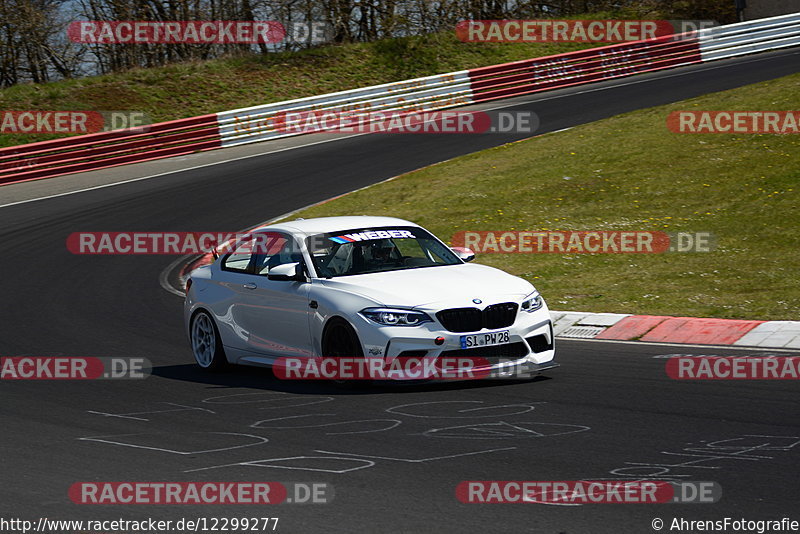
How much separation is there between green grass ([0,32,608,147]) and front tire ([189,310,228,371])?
76.3ft

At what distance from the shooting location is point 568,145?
25.3 m

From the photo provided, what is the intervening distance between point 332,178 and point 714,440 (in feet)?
61.6

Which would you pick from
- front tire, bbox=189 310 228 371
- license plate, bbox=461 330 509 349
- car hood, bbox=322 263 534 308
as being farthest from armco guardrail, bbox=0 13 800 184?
license plate, bbox=461 330 509 349

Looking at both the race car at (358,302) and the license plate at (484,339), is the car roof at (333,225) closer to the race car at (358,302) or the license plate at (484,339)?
the race car at (358,302)

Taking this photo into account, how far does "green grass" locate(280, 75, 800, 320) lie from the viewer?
559 inches

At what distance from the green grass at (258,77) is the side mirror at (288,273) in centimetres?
2481

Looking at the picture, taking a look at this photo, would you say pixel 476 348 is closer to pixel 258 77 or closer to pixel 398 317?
pixel 398 317

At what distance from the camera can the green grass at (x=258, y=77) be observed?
3638 centimetres

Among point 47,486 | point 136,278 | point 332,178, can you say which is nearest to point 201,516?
point 47,486

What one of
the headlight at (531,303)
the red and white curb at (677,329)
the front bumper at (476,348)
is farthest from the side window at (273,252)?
the red and white curb at (677,329)

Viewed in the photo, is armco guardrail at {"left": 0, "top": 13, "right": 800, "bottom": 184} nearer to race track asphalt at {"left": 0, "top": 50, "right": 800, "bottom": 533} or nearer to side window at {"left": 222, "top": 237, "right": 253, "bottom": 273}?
race track asphalt at {"left": 0, "top": 50, "right": 800, "bottom": 533}

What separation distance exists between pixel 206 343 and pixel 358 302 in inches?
102

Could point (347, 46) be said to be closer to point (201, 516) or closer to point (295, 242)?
point (295, 242)

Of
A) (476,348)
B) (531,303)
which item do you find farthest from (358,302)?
(531,303)
